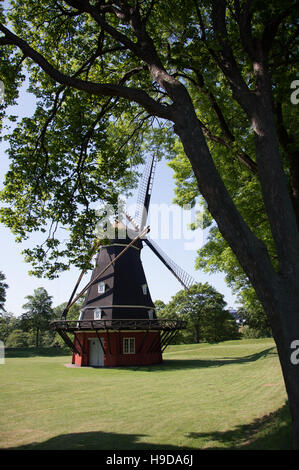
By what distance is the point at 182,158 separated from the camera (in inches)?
534

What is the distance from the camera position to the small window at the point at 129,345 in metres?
23.1

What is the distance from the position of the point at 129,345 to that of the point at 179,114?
20863 mm

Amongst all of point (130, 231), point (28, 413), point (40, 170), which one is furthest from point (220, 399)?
point (130, 231)

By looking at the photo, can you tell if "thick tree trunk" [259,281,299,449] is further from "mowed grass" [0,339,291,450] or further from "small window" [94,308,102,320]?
"small window" [94,308,102,320]

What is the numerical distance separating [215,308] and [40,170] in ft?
151

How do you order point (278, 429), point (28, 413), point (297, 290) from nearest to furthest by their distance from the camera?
1. point (297, 290)
2. point (278, 429)
3. point (28, 413)

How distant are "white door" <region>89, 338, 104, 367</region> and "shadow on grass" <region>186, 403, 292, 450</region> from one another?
60.0ft

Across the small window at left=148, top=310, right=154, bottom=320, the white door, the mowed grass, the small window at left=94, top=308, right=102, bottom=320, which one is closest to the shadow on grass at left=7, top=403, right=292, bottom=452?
the mowed grass

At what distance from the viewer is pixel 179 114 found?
5.25 metres

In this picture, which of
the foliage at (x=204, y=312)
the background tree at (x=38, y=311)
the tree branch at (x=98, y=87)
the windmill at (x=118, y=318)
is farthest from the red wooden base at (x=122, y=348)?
the background tree at (x=38, y=311)

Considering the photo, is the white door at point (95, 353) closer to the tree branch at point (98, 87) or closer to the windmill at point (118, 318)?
the windmill at point (118, 318)

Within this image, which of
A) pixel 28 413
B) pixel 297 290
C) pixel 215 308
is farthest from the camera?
pixel 215 308

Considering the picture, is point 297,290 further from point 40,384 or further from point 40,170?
point 40,384

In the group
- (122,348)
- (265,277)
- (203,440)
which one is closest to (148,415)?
(203,440)
